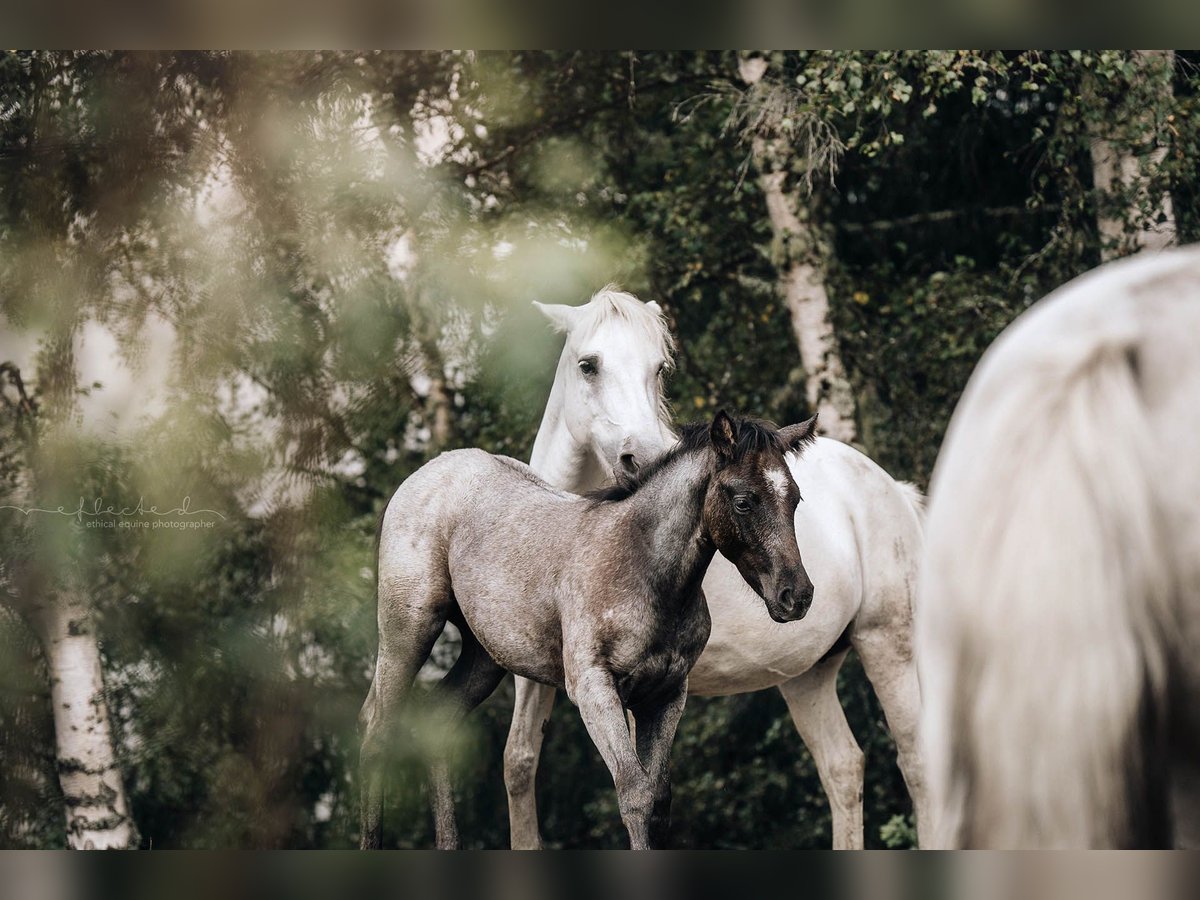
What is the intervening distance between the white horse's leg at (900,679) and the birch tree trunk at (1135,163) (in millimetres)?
1924

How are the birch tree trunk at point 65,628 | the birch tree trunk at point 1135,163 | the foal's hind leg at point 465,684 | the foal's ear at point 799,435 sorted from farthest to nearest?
the birch tree trunk at point 1135,163
the birch tree trunk at point 65,628
the foal's hind leg at point 465,684
the foal's ear at point 799,435

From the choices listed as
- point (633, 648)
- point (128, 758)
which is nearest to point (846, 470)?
point (633, 648)

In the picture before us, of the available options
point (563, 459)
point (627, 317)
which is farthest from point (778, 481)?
point (563, 459)

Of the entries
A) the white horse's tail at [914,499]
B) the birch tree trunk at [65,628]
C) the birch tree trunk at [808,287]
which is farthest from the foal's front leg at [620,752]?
the birch tree trunk at [808,287]

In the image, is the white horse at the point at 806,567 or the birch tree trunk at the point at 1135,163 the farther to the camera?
the birch tree trunk at the point at 1135,163

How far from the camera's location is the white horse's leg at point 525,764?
3.79 meters

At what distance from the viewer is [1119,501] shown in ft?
3.35

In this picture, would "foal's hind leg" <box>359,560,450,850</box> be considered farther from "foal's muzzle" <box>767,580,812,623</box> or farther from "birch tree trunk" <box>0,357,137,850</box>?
"birch tree trunk" <box>0,357,137,850</box>

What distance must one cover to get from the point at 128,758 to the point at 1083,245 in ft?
14.0

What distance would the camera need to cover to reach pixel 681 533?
2.99 meters

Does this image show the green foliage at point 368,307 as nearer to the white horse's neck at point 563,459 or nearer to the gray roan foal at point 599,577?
the gray roan foal at point 599,577

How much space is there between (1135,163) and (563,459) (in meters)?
2.81

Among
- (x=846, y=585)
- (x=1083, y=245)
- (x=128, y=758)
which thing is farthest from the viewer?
(x=1083, y=245)

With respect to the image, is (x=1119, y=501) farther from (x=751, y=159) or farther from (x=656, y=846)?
(x=751, y=159)
